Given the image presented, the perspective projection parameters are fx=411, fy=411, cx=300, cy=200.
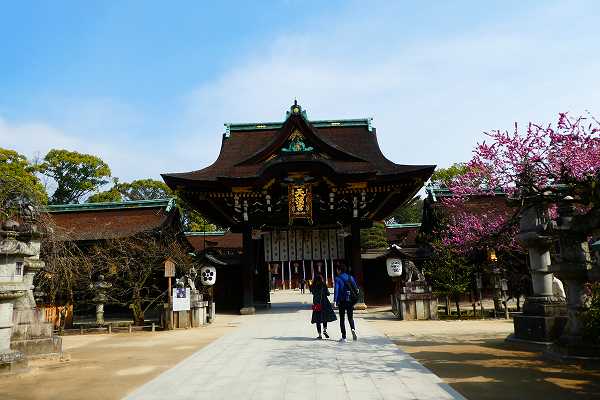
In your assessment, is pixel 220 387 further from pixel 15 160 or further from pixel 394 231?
pixel 15 160

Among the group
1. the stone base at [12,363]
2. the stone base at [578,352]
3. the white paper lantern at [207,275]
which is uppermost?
the white paper lantern at [207,275]

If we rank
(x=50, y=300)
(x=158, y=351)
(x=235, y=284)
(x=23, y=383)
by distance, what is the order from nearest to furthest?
(x=23, y=383)
(x=158, y=351)
(x=50, y=300)
(x=235, y=284)

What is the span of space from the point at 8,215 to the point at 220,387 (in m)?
6.03

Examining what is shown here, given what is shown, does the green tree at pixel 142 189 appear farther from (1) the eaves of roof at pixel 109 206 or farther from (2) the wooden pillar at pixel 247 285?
(2) the wooden pillar at pixel 247 285

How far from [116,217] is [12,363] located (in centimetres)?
1762

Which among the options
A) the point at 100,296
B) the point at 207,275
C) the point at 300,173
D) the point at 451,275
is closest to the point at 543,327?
the point at 451,275

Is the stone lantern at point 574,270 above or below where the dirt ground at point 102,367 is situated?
above

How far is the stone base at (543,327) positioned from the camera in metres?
7.59

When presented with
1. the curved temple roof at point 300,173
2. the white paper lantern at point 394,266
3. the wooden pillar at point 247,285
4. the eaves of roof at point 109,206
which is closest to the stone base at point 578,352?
the white paper lantern at point 394,266

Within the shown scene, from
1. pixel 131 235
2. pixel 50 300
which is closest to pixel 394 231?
pixel 131 235

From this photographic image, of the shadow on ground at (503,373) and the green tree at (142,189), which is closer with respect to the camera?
the shadow on ground at (503,373)

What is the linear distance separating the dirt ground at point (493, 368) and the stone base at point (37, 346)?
6.89 meters

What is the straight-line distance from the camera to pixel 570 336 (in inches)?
262

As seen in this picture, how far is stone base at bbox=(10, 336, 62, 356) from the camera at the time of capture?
762cm
